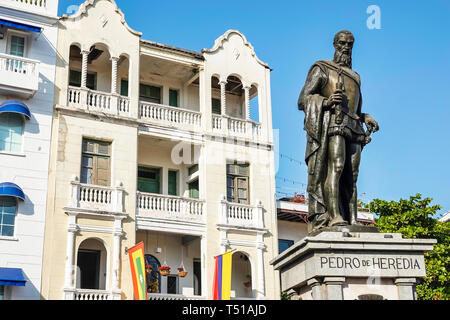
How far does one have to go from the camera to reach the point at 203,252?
26500 mm

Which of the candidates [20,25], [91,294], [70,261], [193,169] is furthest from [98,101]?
[91,294]

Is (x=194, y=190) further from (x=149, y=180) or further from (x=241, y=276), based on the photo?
(x=241, y=276)

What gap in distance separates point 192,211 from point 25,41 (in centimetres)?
943

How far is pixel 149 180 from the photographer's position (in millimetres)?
28391

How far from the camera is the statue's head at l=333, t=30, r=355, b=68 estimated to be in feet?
34.1

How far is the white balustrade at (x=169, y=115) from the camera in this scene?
2745cm

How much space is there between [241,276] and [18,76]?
1269cm

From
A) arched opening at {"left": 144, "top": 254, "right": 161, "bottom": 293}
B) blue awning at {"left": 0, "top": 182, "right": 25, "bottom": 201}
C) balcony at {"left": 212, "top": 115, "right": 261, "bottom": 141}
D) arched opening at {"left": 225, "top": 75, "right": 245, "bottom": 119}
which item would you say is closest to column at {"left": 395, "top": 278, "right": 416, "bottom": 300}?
blue awning at {"left": 0, "top": 182, "right": 25, "bottom": 201}

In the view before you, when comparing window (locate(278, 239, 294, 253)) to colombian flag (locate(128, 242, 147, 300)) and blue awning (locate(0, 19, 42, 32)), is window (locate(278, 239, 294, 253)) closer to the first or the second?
colombian flag (locate(128, 242, 147, 300))

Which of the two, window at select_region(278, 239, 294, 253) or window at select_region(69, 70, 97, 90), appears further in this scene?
window at select_region(278, 239, 294, 253)

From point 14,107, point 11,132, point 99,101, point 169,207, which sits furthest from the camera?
point 169,207

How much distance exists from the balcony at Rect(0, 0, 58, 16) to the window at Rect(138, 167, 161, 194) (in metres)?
7.53

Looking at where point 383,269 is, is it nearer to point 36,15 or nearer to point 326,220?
point 326,220
